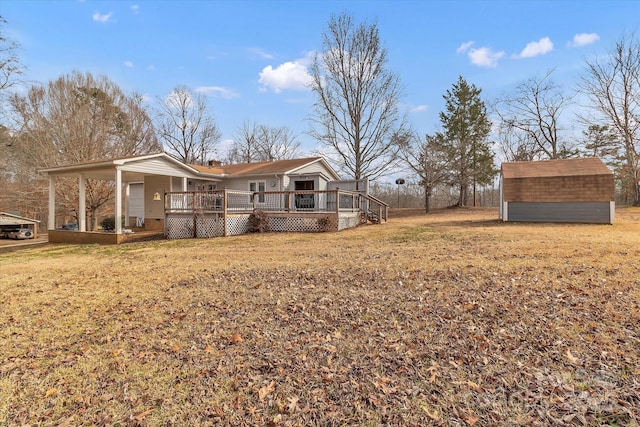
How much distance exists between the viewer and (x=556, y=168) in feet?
51.6

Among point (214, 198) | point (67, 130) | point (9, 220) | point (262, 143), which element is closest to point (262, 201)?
point (214, 198)

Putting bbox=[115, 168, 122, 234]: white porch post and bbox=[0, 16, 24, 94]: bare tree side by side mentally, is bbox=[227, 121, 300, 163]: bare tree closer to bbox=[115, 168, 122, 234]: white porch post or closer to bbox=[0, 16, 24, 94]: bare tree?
bbox=[0, 16, 24, 94]: bare tree

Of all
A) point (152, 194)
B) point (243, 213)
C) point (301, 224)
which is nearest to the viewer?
point (301, 224)

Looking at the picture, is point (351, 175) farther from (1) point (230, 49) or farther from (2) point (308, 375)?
(2) point (308, 375)

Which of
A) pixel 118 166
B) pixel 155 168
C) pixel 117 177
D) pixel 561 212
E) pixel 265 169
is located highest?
pixel 265 169

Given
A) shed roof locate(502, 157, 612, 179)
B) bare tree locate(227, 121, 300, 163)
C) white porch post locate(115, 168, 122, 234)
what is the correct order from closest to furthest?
1. white porch post locate(115, 168, 122, 234)
2. shed roof locate(502, 157, 612, 179)
3. bare tree locate(227, 121, 300, 163)

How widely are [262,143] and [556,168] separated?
30654 millimetres

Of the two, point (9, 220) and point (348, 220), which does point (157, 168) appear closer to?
point (348, 220)

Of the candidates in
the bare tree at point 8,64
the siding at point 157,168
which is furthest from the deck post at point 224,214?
the bare tree at point 8,64

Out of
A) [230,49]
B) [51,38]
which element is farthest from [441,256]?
[51,38]

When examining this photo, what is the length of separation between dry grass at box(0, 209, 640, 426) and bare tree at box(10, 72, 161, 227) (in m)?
17.8

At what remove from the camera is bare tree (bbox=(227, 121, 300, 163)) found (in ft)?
127

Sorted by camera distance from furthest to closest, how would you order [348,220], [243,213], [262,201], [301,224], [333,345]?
[262,201] → [348,220] → [243,213] → [301,224] → [333,345]

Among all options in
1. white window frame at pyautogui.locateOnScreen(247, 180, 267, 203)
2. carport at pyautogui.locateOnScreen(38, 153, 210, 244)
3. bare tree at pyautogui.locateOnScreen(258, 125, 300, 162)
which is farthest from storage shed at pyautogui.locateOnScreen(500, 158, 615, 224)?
bare tree at pyautogui.locateOnScreen(258, 125, 300, 162)
